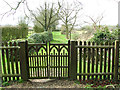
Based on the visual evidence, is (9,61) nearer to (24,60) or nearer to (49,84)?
(24,60)

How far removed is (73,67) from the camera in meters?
3.17

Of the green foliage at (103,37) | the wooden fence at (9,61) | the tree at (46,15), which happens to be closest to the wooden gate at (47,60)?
the wooden fence at (9,61)

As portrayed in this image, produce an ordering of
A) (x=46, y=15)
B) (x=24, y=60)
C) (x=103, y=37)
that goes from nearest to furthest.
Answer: (x=24, y=60)
(x=103, y=37)
(x=46, y=15)

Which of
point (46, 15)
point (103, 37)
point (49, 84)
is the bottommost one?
point (49, 84)

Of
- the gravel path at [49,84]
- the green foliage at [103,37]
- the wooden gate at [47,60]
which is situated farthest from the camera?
the green foliage at [103,37]

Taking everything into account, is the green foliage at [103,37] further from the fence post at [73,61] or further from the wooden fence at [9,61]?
the wooden fence at [9,61]

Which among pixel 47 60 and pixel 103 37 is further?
pixel 103 37

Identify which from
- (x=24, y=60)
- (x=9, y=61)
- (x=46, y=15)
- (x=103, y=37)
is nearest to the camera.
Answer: (x=24, y=60)

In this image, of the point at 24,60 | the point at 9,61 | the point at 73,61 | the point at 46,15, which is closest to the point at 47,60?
the point at 24,60

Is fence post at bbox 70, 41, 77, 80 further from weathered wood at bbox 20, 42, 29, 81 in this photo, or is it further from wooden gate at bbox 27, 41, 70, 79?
weathered wood at bbox 20, 42, 29, 81

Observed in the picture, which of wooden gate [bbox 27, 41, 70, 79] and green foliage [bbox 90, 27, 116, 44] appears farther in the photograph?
green foliage [bbox 90, 27, 116, 44]

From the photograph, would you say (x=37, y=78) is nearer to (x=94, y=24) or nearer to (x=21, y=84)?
(x=21, y=84)

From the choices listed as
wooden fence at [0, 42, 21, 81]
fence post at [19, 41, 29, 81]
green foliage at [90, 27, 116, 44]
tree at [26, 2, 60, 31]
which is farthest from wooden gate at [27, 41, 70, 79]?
tree at [26, 2, 60, 31]

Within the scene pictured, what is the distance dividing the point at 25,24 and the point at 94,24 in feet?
33.9
